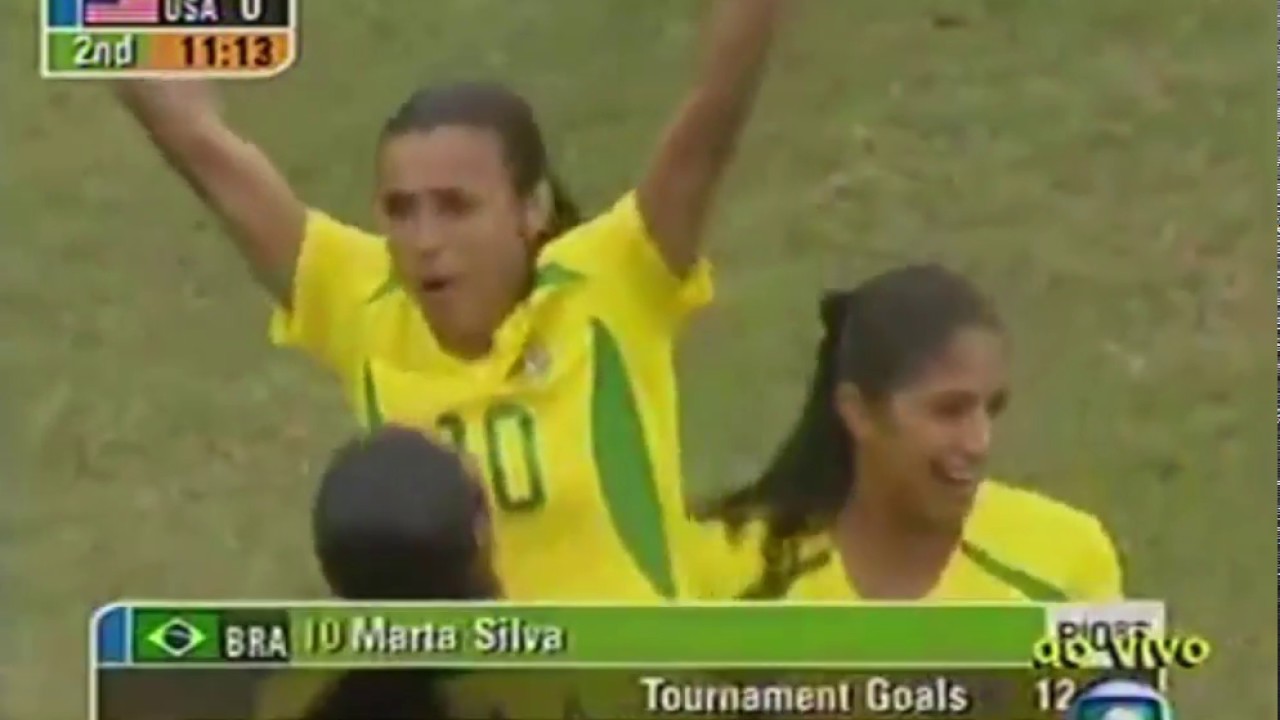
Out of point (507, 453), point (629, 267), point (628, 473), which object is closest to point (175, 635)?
point (507, 453)

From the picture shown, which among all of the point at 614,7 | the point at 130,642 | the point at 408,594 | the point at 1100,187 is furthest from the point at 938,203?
the point at 130,642

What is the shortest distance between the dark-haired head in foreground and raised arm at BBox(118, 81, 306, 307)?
0.22 metres

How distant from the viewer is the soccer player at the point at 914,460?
8.23ft

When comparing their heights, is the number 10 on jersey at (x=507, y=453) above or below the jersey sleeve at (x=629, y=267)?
below

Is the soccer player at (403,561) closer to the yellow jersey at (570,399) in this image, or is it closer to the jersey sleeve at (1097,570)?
the yellow jersey at (570,399)

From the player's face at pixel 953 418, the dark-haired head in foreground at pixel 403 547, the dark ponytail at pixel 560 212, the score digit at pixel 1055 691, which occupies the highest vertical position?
the dark ponytail at pixel 560 212

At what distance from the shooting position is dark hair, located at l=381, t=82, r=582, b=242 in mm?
2520

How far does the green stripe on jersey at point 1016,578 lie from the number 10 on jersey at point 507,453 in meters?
0.45

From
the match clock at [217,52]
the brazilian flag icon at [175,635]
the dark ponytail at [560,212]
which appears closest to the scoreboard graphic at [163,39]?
the match clock at [217,52]

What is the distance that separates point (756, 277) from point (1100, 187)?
36 centimetres

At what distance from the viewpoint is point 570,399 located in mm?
2514

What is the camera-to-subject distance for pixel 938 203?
2514mm

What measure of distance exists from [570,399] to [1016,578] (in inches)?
19.3

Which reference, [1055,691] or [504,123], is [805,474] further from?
[504,123]
